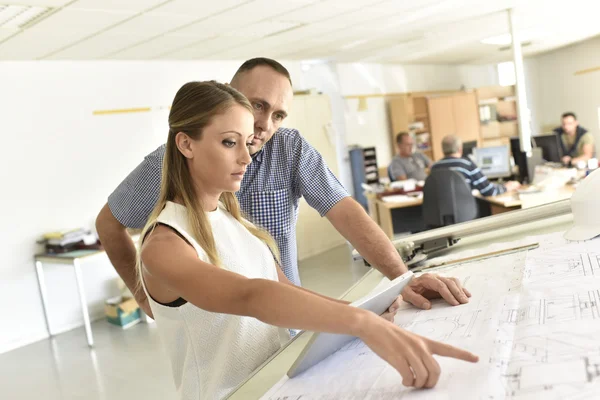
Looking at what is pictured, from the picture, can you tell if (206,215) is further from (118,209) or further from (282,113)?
(118,209)

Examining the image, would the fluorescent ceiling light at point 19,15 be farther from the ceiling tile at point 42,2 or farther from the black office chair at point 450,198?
the black office chair at point 450,198

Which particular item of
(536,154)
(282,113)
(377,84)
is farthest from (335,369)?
(377,84)

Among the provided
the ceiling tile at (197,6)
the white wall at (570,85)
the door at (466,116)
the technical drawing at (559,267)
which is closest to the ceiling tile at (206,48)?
the ceiling tile at (197,6)

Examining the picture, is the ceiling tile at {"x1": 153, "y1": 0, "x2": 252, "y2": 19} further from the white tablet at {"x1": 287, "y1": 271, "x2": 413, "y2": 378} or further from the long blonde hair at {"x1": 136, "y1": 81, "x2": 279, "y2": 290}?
the white tablet at {"x1": 287, "y1": 271, "x2": 413, "y2": 378}

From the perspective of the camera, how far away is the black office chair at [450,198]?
5.64 m

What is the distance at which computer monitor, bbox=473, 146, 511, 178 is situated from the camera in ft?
23.7

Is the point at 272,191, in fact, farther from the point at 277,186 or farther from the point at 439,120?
the point at 439,120

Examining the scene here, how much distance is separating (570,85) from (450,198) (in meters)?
9.08

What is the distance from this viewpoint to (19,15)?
4.33 metres

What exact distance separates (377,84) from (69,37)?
6.58 m

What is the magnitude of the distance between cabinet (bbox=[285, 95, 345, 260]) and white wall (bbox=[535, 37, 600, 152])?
687 centimetres

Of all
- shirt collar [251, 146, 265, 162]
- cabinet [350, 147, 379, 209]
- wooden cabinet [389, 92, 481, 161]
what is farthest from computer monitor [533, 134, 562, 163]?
shirt collar [251, 146, 265, 162]

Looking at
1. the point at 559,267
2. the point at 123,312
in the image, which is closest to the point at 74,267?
the point at 123,312

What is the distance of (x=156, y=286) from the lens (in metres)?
1.19
